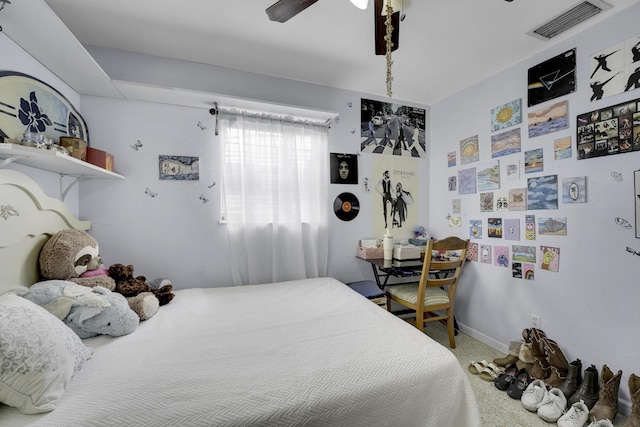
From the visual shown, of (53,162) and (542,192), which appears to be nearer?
(53,162)

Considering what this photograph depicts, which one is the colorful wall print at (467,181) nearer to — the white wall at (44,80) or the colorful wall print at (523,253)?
the colorful wall print at (523,253)

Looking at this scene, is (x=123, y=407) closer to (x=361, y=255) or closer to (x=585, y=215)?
(x=361, y=255)

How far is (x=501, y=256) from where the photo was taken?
89.2 inches

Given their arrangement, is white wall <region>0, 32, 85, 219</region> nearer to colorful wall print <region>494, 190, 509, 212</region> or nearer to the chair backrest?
the chair backrest

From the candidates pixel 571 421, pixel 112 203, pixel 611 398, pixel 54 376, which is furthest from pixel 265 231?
pixel 611 398

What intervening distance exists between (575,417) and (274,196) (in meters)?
2.49

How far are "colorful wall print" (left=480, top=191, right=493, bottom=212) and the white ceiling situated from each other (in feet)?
3.72

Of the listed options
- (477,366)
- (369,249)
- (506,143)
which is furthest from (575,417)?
(506,143)

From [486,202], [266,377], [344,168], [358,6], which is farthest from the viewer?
[344,168]

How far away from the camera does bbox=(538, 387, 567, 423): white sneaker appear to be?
1499 mm

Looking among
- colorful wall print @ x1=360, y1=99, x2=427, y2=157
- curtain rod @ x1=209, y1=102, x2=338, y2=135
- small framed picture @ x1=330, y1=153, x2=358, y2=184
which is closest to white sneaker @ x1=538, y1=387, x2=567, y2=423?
small framed picture @ x1=330, y1=153, x2=358, y2=184

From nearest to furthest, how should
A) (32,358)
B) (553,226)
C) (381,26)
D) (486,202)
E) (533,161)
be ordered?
(32,358) → (381,26) → (553,226) → (533,161) → (486,202)

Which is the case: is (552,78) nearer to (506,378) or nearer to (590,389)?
(590,389)

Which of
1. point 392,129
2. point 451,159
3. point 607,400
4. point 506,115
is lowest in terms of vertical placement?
point 607,400
